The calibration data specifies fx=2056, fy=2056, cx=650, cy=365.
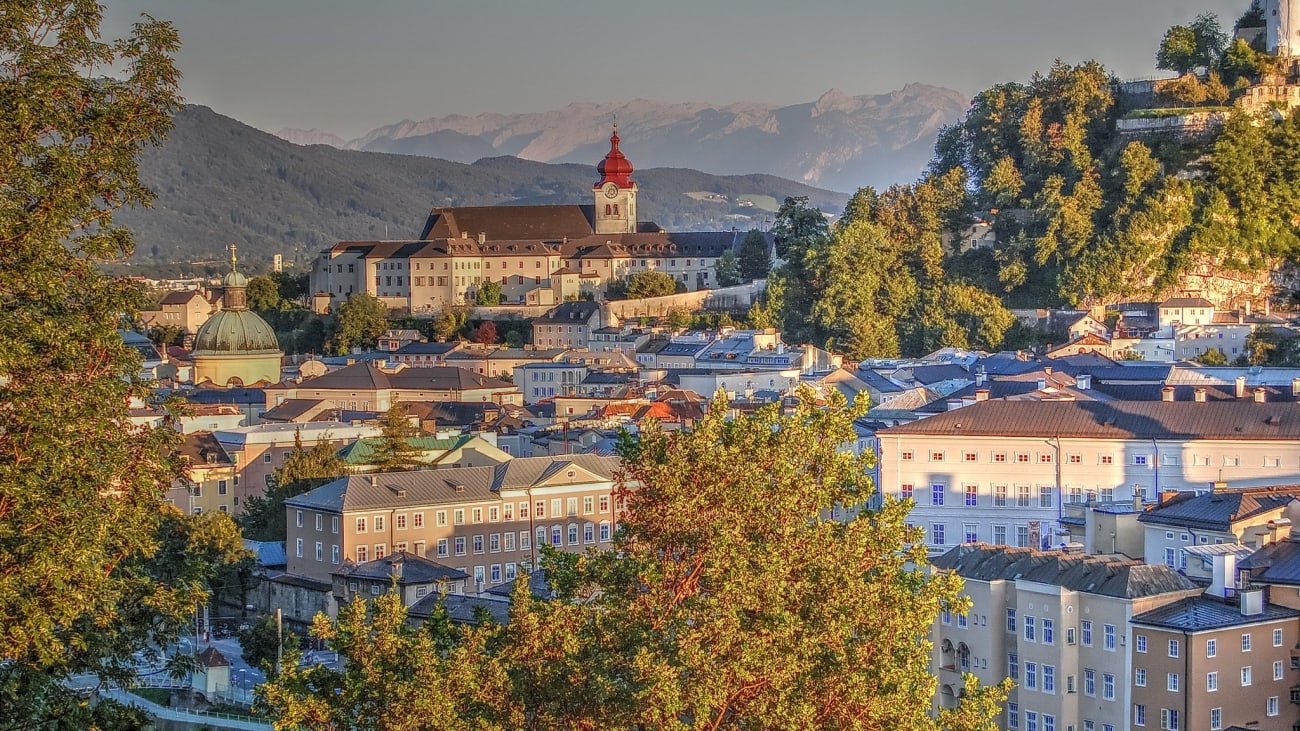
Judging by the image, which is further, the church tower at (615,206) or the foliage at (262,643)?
the church tower at (615,206)

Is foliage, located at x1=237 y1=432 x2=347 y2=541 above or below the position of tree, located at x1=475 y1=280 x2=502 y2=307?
below

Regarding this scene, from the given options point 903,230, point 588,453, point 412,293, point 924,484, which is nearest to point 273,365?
point 412,293

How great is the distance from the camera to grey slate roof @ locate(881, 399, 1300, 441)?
47.8m

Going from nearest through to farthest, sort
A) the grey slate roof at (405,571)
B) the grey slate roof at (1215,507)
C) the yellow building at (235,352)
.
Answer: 1. the grey slate roof at (1215,507)
2. the grey slate roof at (405,571)
3. the yellow building at (235,352)

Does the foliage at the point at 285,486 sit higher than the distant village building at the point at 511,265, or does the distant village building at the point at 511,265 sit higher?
the distant village building at the point at 511,265

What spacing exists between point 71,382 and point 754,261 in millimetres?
96411

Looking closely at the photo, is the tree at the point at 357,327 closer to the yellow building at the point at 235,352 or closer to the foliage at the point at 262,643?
the yellow building at the point at 235,352

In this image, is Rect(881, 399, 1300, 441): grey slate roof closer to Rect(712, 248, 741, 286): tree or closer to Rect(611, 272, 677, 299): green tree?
Rect(611, 272, 677, 299): green tree

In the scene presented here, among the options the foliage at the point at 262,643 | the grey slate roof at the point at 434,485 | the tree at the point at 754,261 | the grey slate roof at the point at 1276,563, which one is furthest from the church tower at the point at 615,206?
the grey slate roof at the point at 1276,563

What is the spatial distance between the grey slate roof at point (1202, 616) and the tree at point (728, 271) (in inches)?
2970

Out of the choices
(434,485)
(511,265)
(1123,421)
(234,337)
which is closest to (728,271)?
(511,265)

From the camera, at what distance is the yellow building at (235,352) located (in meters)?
95.6

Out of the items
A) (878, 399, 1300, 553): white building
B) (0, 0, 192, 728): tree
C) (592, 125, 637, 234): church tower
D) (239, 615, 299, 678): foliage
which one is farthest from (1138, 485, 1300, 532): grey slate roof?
(592, 125, 637, 234): church tower

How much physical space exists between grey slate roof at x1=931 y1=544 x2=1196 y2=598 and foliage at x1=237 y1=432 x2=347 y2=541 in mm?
25463
